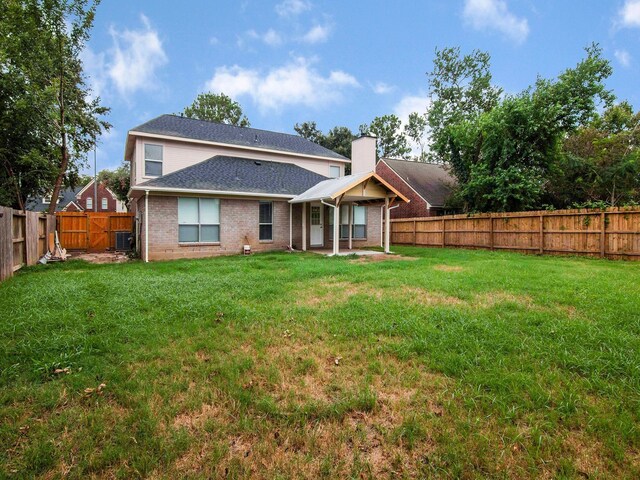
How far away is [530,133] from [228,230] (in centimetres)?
1596

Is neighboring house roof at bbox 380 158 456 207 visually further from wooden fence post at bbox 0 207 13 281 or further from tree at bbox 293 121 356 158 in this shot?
wooden fence post at bbox 0 207 13 281

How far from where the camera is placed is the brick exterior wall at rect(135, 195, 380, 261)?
13.0 meters

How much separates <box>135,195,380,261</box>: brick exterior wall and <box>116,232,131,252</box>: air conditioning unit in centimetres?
403

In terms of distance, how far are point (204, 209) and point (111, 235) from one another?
8.39m

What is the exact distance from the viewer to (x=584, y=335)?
13.6ft

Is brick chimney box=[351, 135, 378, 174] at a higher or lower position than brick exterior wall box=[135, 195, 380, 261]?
higher

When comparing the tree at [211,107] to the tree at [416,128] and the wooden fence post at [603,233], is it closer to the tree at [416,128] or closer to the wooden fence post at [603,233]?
the tree at [416,128]

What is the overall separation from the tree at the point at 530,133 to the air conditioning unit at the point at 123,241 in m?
18.7

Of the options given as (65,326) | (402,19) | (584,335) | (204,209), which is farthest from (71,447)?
(402,19)

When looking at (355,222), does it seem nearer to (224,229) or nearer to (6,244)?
(224,229)

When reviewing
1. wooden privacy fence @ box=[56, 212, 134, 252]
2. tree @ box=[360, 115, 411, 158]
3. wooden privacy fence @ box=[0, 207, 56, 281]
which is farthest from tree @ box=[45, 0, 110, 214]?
tree @ box=[360, 115, 411, 158]

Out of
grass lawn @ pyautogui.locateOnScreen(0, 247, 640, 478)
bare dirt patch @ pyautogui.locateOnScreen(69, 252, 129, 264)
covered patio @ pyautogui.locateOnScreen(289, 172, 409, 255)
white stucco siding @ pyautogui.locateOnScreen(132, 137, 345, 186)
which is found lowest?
grass lawn @ pyautogui.locateOnScreen(0, 247, 640, 478)

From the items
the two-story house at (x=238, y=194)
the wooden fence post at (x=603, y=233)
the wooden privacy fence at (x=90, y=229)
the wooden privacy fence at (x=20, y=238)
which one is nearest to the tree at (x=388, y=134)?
the two-story house at (x=238, y=194)

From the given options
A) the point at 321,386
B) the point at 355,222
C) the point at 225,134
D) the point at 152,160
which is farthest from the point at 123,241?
the point at 321,386
